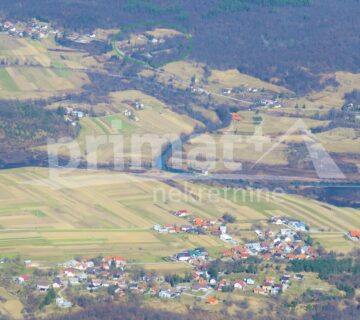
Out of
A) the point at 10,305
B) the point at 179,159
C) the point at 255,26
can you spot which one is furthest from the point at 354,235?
the point at 255,26

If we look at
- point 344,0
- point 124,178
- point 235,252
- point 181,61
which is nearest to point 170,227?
point 235,252

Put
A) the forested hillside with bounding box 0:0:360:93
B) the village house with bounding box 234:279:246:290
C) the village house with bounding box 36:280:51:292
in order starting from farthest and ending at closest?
the forested hillside with bounding box 0:0:360:93, the village house with bounding box 234:279:246:290, the village house with bounding box 36:280:51:292

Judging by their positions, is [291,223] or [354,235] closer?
[354,235]

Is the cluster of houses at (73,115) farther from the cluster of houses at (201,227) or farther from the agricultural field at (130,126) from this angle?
the cluster of houses at (201,227)

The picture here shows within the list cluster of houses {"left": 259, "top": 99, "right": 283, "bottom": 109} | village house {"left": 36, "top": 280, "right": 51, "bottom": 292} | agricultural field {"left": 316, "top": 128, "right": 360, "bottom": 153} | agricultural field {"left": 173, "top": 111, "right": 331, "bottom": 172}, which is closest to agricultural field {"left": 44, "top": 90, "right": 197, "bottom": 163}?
agricultural field {"left": 173, "top": 111, "right": 331, "bottom": 172}

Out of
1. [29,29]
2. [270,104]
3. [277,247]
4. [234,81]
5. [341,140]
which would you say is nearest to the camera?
[277,247]

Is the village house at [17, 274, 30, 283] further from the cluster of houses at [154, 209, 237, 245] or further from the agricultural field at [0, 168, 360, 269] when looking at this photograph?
the cluster of houses at [154, 209, 237, 245]

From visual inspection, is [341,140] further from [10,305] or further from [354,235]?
[10,305]
